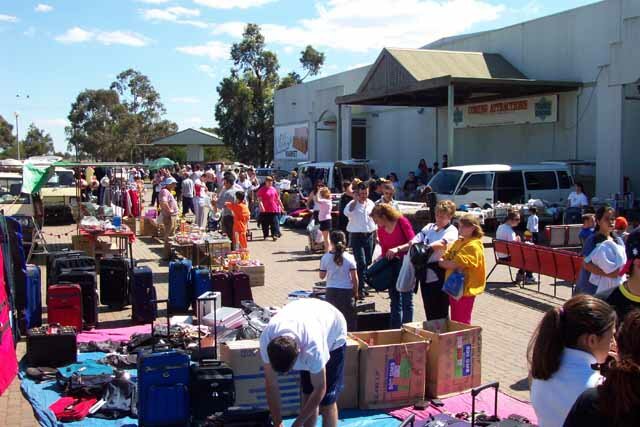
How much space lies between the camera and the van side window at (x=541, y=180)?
20378mm

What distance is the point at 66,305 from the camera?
9.16m

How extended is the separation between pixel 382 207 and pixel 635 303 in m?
4.09

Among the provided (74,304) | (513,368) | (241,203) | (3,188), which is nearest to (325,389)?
(513,368)

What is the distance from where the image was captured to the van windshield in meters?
19.9

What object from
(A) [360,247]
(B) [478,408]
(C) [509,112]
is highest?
(C) [509,112]

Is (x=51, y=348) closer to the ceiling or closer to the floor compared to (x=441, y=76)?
closer to the floor

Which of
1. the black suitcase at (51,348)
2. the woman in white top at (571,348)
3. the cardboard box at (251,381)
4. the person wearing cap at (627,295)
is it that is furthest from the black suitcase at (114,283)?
the woman in white top at (571,348)

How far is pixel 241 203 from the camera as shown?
14.8m

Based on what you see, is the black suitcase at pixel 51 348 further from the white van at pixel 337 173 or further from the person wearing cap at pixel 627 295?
the white van at pixel 337 173

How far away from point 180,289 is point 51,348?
264 centimetres

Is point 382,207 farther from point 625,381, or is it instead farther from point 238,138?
point 238,138

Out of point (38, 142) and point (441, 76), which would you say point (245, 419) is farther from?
point (38, 142)

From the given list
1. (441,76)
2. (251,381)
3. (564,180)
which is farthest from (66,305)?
(441,76)

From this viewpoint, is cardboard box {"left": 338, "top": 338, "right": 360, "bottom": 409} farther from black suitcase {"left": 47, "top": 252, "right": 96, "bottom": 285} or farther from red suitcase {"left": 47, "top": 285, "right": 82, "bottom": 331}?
black suitcase {"left": 47, "top": 252, "right": 96, "bottom": 285}
